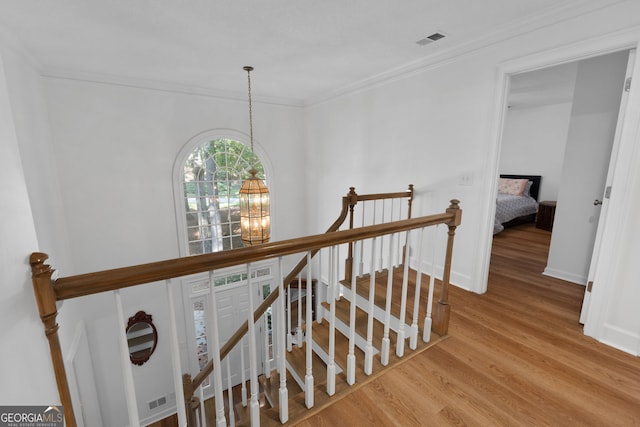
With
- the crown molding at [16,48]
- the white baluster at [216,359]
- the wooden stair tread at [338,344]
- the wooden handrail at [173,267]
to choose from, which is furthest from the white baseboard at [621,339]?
the crown molding at [16,48]

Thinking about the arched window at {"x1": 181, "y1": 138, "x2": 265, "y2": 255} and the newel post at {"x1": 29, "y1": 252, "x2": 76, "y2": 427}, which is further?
the arched window at {"x1": 181, "y1": 138, "x2": 265, "y2": 255}

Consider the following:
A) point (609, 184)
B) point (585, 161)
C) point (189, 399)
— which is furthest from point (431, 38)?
point (189, 399)

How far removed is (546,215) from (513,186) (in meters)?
1.02

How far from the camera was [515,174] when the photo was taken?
637 cm

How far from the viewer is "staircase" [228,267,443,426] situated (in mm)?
1525

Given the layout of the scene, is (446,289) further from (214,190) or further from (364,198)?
(214,190)

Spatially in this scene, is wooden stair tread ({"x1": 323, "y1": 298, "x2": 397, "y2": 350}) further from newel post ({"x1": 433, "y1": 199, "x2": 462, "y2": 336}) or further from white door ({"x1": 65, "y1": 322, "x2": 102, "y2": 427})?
white door ({"x1": 65, "y1": 322, "x2": 102, "y2": 427})

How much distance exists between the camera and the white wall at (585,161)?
258cm

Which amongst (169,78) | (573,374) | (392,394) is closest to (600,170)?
(573,374)

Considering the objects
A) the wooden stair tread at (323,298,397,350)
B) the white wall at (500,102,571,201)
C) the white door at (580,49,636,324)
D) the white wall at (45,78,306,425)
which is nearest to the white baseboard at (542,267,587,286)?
A: the white door at (580,49,636,324)

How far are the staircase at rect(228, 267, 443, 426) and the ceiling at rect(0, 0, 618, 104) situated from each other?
215 cm

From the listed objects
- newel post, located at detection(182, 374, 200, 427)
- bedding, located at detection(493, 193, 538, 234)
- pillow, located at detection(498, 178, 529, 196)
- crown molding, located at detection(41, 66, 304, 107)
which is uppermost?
crown molding, located at detection(41, 66, 304, 107)

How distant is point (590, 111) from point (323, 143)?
10.6 feet

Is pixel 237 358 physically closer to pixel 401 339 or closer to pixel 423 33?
pixel 401 339
